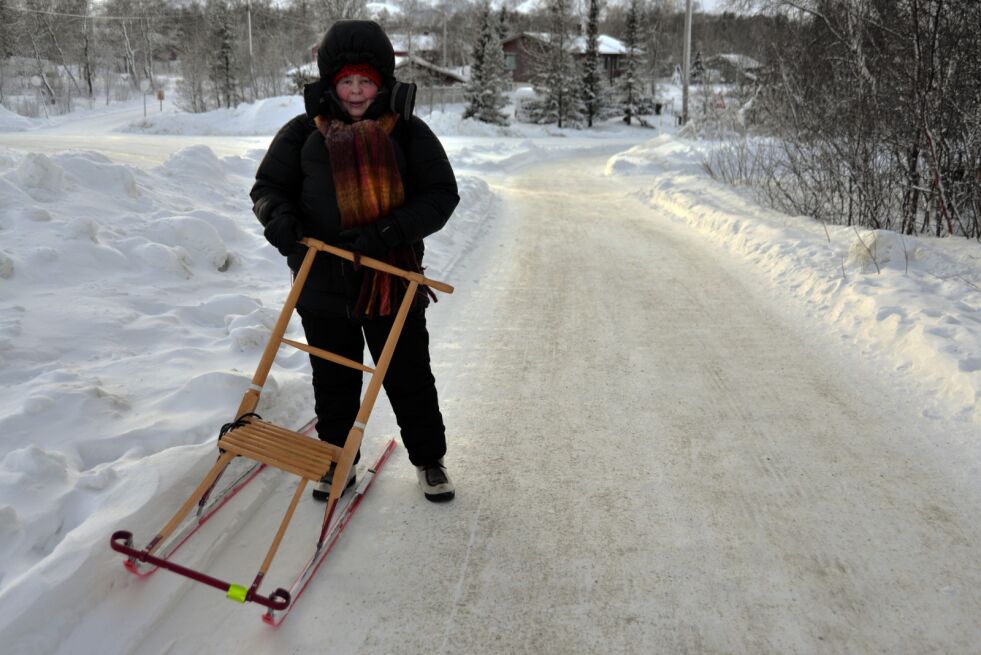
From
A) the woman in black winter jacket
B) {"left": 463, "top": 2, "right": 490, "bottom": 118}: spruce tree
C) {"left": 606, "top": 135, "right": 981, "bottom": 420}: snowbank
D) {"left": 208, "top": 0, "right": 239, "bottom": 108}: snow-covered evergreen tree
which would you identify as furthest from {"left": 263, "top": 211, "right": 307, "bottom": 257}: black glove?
{"left": 208, "top": 0, "right": 239, "bottom": 108}: snow-covered evergreen tree

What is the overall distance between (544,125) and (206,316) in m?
39.8

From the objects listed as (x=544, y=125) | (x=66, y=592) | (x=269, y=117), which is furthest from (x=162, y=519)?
(x=544, y=125)

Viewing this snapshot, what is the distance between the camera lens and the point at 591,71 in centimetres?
4206

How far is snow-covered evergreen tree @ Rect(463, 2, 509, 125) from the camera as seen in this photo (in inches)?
1487

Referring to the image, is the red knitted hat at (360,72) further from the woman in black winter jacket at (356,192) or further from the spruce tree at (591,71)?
the spruce tree at (591,71)

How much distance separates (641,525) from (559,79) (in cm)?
4194

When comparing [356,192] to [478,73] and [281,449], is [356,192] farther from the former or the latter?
[478,73]

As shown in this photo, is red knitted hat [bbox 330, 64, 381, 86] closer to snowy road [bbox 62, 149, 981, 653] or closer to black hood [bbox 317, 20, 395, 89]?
black hood [bbox 317, 20, 395, 89]

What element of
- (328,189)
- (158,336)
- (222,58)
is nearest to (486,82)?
(222,58)

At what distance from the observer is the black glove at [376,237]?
101 inches

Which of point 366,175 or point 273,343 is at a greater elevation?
point 366,175

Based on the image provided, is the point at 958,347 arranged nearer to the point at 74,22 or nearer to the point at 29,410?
the point at 29,410

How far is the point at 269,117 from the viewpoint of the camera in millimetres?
32375

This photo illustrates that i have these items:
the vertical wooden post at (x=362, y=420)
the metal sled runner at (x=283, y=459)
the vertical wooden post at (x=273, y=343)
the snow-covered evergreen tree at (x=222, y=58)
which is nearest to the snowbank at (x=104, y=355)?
the metal sled runner at (x=283, y=459)
